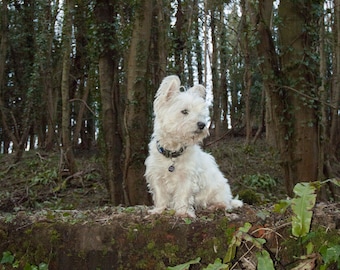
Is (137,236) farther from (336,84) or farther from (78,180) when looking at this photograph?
(336,84)

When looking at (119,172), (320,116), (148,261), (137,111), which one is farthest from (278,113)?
(148,261)

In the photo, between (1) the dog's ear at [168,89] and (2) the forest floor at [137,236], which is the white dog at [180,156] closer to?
(1) the dog's ear at [168,89]

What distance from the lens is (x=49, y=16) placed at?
51.3 feet

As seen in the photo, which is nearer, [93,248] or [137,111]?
[93,248]

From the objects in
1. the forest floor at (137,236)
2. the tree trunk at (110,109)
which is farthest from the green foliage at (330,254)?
the tree trunk at (110,109)

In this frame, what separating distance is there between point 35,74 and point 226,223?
13.2 metres

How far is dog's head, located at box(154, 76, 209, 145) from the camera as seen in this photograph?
16.3ft

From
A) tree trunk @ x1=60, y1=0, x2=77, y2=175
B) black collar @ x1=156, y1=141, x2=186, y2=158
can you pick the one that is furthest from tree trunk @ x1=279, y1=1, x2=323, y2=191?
tree trunk @ x1=60, y1=0, x2=77, y2=175

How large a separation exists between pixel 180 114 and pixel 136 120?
3.17 m

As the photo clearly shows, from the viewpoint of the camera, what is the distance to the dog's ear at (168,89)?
17.1ft

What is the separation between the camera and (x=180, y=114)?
508 centimetres

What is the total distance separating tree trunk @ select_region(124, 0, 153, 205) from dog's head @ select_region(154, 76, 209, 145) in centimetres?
286

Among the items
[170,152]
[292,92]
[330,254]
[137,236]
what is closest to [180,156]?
[170,152]

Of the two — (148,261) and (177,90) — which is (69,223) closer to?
(148,261)
